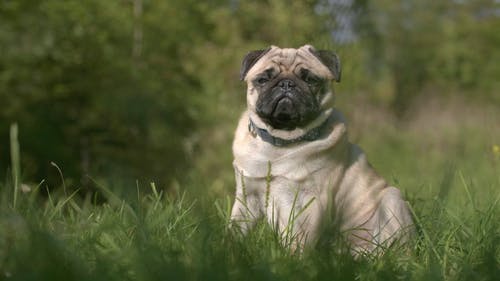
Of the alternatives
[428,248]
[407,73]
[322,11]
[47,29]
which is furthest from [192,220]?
[407,73]

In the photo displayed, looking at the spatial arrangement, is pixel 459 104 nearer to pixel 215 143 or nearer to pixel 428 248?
pixel 215 143

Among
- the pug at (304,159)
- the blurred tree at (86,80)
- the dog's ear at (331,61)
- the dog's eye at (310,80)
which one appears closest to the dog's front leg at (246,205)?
the pug at (304,159)

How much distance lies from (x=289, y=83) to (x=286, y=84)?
0.07 ft

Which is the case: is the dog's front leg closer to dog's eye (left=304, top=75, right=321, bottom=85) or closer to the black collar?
the black collar

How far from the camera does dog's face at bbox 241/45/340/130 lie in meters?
3.84

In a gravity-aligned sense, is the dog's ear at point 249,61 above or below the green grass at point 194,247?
above

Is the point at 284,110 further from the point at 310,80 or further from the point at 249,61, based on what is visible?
the point at 249,61

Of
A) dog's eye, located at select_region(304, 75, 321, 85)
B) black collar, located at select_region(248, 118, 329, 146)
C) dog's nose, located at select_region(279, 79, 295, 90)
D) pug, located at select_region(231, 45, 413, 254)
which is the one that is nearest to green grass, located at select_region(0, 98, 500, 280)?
pug, located at select_region(231, 45, 413, 254)

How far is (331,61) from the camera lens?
13.1ft

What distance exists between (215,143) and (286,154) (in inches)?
357

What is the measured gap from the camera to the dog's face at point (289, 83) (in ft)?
12.6

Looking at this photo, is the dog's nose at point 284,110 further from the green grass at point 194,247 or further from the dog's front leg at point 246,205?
the green grass at point 194,247

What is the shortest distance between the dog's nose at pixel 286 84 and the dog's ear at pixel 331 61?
25 centimetres

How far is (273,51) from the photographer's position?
13.7ft
